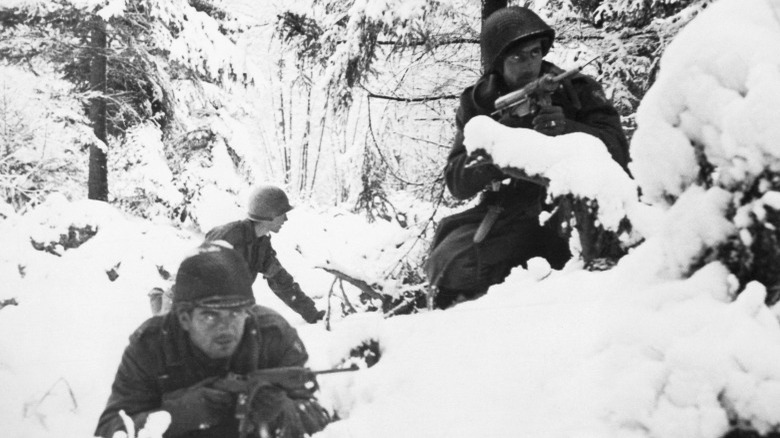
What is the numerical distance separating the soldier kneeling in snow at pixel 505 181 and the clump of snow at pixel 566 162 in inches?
21.0

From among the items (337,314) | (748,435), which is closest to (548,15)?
(337,314)

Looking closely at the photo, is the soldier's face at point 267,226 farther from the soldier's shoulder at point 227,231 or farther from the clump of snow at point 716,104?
the clump of snow at point 716,104

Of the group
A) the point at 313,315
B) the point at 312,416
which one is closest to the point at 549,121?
the point at 312,416

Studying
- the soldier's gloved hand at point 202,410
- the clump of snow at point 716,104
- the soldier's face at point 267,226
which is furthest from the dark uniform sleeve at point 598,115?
the soldier's face at point 267,226

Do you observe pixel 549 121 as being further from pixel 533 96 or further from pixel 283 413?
pixel 283 413

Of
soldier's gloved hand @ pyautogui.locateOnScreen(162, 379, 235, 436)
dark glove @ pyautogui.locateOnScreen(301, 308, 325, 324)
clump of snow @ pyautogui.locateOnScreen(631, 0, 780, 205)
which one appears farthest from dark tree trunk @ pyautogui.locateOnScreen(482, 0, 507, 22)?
soldier's gloved hand @ pyautogui.locateOnScreen(162, 379, 235, 436)

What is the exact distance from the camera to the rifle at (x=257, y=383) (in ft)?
3.61

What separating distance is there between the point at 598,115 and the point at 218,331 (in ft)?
6.26

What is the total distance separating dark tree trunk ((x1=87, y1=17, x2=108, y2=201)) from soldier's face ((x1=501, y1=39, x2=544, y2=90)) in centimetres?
165

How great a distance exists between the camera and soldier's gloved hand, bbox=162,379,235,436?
1126mm

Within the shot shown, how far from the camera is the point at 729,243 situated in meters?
0.88

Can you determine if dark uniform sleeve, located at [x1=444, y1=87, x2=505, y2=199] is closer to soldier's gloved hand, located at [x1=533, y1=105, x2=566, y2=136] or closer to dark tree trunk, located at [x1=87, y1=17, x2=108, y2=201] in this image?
soldier's gloved hand, located at [x1=533, y1=105, x2=566, y2=136]

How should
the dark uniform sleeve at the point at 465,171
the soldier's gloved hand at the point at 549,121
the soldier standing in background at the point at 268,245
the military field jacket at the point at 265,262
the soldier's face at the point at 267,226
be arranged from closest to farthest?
the soldier's gloved hand at the point at 549,121 → the dark uniform sleeve at the point at 465,171 → the military field jacket at the point at 265,262 → the soldier standing in background at the point at 268,245 → the soldier's face at the point at 267,226

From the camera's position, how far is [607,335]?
3.19 feet
